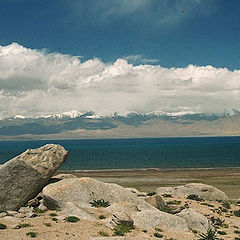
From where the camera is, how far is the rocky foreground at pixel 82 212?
974 inches

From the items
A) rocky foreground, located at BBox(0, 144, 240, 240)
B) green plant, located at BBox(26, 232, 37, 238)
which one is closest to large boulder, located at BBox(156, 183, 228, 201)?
rocky foreground, located at BBox(0, 144, 240, 240)

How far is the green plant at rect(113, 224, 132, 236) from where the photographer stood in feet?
80.7

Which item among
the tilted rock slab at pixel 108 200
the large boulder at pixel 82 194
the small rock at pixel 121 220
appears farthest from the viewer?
the large boulder at pixel 82 194

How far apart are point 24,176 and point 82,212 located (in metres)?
9.50

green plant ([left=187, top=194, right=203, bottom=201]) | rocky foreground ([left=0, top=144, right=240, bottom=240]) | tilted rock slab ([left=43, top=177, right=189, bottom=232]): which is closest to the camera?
rocky foreground ([left=0, top=144, right=240, bottom=240])

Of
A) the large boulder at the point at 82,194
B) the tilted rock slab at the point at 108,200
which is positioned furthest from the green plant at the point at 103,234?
the large boulder at the point at 82,194

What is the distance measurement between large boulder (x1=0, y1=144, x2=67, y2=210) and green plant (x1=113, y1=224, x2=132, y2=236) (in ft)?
44.1

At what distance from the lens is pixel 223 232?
99.6 ft

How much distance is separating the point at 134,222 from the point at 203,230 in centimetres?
738

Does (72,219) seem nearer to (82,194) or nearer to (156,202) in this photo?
(82,194)

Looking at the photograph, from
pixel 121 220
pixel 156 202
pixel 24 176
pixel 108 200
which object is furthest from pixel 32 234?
pixel 156 202

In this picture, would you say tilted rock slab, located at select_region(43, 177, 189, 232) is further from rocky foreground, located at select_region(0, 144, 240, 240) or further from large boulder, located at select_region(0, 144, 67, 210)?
large boulder, located at select_region(0, 144, 67, 210)

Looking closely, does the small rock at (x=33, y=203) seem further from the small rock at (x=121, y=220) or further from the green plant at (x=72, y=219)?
the small rock at (x=121, y=220)

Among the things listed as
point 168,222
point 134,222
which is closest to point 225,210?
point 168,222
